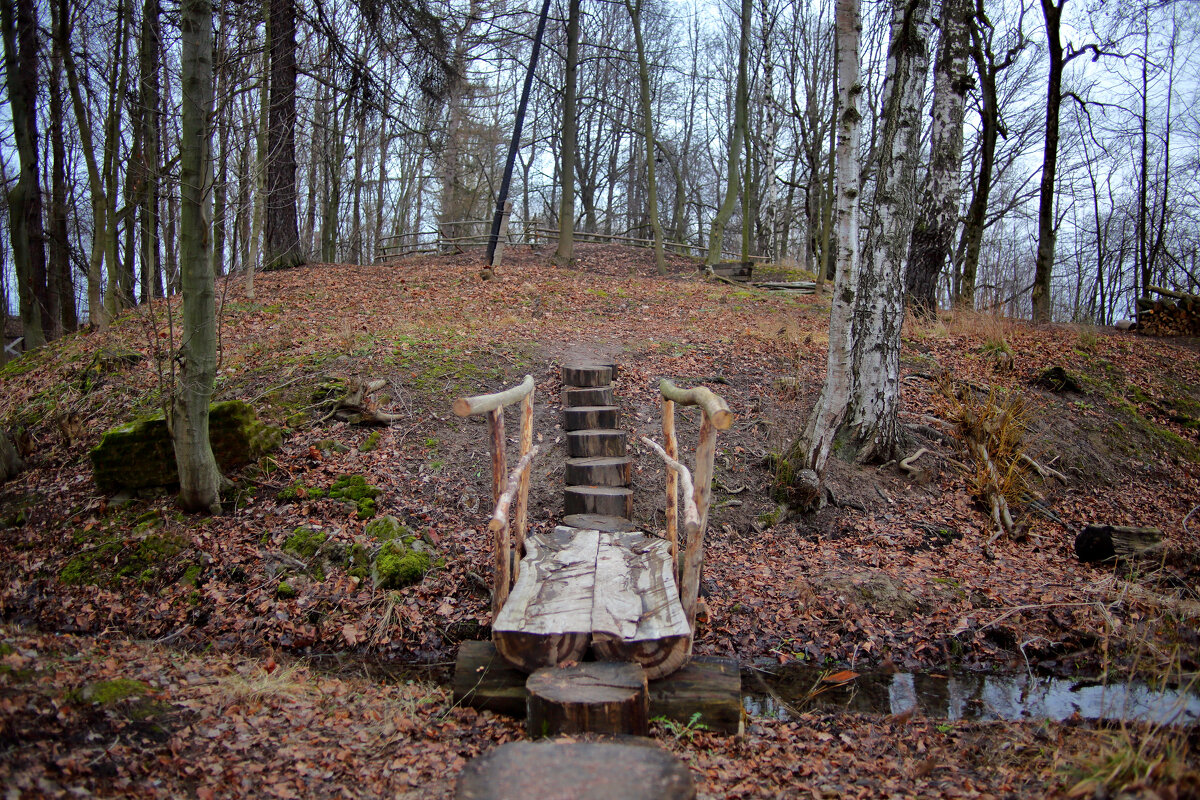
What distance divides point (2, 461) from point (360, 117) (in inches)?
275

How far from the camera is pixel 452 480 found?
658cm

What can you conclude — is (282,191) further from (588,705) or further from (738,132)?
(588,705)

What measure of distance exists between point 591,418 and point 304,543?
3070mm

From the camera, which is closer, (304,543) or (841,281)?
(304,543)

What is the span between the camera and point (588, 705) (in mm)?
3102

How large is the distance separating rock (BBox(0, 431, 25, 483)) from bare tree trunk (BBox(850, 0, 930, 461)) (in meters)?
8.67

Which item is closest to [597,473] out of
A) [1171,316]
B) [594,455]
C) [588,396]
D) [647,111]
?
[594,455]

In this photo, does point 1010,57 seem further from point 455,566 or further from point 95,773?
point 95,773

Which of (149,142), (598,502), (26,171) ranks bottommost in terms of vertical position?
(598,502)

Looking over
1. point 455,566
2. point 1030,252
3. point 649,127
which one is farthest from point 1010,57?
point 1030,252

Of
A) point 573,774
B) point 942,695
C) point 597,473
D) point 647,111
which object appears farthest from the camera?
point 647,111

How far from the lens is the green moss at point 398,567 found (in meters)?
5.21

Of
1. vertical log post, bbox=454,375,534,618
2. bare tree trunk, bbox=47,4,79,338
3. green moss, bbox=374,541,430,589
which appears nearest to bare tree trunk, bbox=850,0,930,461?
vertical log post, bbox=454,375,534,618

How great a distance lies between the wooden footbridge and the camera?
127 inches
